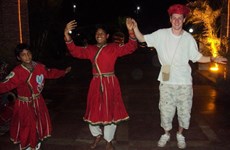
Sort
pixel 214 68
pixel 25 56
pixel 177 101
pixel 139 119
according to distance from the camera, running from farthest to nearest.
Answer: pixel 214 68 < pixel 139 119 < pixel 177 101 < pixel 25 56

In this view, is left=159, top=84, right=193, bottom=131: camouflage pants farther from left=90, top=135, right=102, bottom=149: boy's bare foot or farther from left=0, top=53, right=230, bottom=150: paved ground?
left=90, top=135, right=102, bottom=149: boy's bare foot

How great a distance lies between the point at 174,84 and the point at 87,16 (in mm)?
33322

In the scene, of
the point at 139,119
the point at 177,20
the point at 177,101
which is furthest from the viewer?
the point at 139,119

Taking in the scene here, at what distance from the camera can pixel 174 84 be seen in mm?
5023

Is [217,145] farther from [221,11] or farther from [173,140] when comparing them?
[221,11]

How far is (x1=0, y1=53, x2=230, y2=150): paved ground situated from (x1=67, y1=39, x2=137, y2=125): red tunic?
25.6 inches

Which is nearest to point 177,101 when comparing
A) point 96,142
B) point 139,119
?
point 96,142

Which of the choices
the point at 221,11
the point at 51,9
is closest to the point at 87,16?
the point at 51,9

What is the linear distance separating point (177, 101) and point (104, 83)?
117 cm

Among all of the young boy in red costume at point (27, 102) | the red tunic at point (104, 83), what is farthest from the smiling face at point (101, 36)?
the young boy in red costume at point (27, 102)

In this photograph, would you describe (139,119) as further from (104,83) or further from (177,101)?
(104,83)

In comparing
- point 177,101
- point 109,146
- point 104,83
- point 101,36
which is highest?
point 101,36

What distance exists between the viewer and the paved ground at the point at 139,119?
18.3ft

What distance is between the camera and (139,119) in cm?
707
